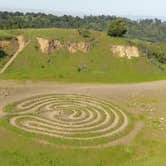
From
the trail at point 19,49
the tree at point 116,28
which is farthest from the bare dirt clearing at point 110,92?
the tree at point 116,28

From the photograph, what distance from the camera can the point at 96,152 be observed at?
3400 centimetres

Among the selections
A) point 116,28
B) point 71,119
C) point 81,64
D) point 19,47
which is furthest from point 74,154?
point 116,28

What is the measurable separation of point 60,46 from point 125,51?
63.2ft

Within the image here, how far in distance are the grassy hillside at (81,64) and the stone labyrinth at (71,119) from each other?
1512 cm

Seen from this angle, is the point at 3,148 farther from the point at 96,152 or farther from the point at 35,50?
the point at 35,50

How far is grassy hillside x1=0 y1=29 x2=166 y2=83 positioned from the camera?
70188mm

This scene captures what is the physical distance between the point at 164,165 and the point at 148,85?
3722 cm

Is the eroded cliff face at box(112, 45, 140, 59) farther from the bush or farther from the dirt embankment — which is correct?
the dirt embankment

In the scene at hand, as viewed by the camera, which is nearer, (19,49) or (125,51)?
(19,49)

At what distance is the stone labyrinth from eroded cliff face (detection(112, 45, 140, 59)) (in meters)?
39.3

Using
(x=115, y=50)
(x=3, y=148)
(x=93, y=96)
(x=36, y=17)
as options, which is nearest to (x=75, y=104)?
(x=93, y=96)

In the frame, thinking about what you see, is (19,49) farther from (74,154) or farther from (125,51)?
(74,154)

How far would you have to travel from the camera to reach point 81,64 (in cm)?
8206

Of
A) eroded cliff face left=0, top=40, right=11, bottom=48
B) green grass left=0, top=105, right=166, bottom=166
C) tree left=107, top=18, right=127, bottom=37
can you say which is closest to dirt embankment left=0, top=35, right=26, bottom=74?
eroded cliff face left=0, top=40, right=11, bottom=48
